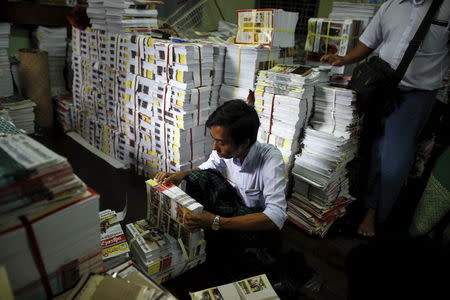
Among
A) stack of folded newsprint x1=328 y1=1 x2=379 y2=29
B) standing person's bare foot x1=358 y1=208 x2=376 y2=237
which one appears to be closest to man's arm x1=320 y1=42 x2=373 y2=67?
stack of folded newsprint x1=328 y1=1 x2=379 y2=29

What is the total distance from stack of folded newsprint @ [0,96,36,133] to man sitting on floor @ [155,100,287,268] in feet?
9.41

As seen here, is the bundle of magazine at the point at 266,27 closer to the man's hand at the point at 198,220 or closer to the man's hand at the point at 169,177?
the man's hand at the point at 169,177

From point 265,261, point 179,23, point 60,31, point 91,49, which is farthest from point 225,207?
point 60,31

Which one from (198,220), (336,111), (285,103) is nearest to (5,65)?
(285,103)

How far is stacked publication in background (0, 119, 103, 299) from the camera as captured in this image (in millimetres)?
944

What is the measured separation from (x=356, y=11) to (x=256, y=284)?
2.88 meters

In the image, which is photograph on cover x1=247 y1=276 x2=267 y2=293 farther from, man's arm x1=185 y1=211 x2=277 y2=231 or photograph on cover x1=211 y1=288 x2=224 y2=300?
man's arm x1=185 y1=211 x2=277 y2=231

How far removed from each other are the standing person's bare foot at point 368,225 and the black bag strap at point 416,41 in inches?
43.4

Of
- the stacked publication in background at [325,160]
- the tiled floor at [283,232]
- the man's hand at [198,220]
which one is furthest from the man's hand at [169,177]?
the stacked publication in background at [325,160]

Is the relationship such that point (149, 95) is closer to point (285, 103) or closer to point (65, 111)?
point (285, 103)

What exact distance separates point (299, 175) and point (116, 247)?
4.83ft

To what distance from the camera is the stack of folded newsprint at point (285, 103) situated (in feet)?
7.91

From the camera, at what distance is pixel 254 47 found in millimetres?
2662

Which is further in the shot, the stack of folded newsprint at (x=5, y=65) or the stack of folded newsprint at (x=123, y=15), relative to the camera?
the stack of folded newsprint at (x=5, y=65)
